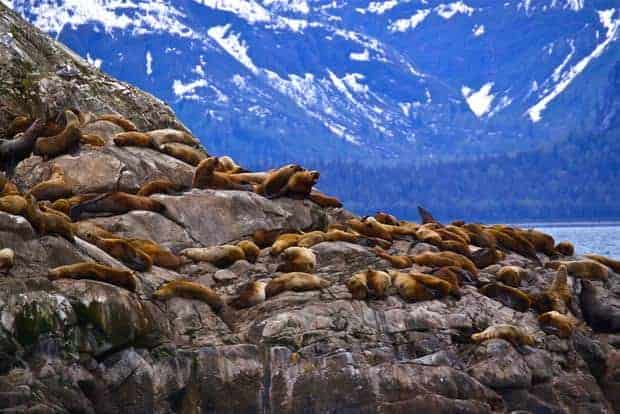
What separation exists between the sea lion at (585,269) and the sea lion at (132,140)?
7836 millimetres

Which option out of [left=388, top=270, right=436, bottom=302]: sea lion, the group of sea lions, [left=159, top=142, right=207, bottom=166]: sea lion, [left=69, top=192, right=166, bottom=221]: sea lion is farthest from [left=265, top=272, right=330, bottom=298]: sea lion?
[left=159, top=142, right=207, bottom=166]: sea lion

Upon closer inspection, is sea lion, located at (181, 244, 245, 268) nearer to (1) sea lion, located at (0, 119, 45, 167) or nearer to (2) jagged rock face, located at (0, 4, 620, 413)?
(2) jagged rock face, located at (0, 4, 620, 413)

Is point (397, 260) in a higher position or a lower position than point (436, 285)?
higher

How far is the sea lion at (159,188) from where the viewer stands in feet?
68.7

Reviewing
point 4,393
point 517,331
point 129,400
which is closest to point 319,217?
point 517,331

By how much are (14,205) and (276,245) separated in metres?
4.57

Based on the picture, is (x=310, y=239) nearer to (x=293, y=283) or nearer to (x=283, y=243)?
(x=283, y=243)

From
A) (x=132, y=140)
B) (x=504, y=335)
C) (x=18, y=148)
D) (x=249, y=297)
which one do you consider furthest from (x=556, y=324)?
(x=18, y=148)

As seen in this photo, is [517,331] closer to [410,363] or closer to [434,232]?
[410,363]

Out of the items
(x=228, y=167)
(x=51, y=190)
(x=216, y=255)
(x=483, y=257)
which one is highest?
(x=228, y=167)

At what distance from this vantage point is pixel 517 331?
17984 millimetres

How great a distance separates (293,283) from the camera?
18.1 m

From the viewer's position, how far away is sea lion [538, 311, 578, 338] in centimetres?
1890

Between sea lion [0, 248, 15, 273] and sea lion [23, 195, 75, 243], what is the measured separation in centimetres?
113
